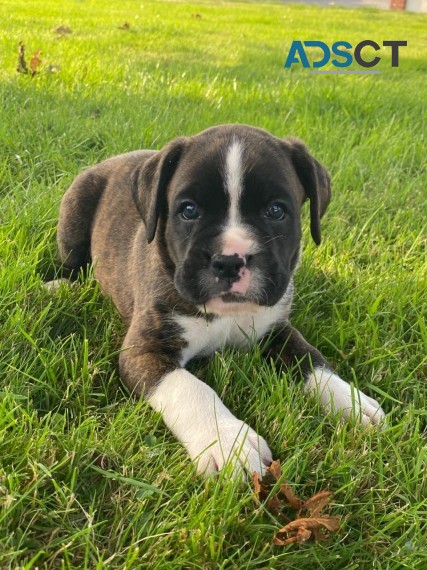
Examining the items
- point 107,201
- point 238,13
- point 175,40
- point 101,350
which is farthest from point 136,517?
point 238,13

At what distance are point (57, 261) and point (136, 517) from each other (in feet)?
7.99

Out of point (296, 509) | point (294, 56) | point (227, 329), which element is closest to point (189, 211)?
point (227, 329)

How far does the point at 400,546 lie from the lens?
2.40 m

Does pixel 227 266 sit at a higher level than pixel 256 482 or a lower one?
higher

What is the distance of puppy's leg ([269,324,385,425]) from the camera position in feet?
10.0

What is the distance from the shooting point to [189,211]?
10.8 ft

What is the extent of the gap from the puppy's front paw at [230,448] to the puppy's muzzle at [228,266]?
638 millimetres

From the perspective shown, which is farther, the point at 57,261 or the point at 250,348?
the point at 57,261

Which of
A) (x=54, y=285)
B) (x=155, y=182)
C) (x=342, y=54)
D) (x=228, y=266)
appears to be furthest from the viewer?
(x=342, y=54)

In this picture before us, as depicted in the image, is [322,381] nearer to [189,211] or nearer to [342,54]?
[189,211]

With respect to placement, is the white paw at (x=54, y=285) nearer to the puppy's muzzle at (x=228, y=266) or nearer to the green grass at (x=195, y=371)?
the green grass at (x=195, y=371)

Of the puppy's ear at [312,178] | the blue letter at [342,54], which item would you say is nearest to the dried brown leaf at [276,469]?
the puppy's ear at [312,178]

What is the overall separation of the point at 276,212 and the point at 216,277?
511 millimetres

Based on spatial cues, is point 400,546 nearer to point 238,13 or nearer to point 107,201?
point 107,201
